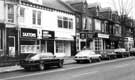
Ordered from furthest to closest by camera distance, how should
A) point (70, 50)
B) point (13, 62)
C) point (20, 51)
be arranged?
1. point (70, 50)
2. point (20, 51)
3. point (13, 62)

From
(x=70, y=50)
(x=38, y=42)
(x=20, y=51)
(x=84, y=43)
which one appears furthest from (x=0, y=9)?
(x=84, y=43)

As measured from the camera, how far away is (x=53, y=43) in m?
29.2

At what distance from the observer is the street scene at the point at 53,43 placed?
54.0 feet

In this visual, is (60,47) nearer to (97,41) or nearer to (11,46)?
(11,46)

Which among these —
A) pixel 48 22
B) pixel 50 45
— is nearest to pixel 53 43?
pixel 50 45

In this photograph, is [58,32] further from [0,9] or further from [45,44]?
[0,9]

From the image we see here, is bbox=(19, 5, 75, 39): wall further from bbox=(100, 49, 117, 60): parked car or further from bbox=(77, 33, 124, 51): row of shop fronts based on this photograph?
bbox=(100, 49, 117, 60): parked car

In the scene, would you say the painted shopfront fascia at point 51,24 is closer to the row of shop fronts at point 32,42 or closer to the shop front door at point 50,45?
the row of shop fronts at point 32,42

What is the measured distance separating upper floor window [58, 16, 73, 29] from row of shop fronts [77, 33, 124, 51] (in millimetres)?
3134

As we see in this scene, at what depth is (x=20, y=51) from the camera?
23.7 meters

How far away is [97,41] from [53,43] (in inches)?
540

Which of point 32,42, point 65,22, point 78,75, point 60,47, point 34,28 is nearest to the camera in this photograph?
point 78,75

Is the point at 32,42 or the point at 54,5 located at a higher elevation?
the point at 54,5

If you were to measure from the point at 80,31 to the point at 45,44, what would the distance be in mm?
9039
